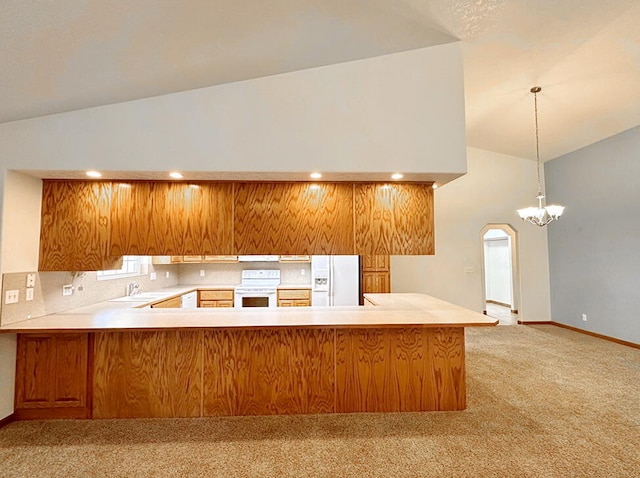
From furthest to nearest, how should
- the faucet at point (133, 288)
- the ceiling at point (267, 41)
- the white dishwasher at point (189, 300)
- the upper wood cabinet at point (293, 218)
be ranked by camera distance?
the white dishwasher at point (189, 300) < the faucet at point (133, 288) < the upper wood cabinet at point (293, 218) < the ceiling at point (267, 41)

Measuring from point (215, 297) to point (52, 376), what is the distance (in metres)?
2.68

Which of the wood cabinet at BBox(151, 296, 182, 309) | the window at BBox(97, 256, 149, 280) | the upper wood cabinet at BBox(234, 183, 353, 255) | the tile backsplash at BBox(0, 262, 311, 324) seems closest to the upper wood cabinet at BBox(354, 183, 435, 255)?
the upper wood cabinet at BBox(234, 183, 353, 255)

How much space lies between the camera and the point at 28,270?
9.07 ft

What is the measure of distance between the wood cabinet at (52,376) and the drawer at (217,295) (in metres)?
2.58

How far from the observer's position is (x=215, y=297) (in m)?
5.33

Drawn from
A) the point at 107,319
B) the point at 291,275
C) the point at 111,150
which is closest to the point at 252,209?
the point at 111,150

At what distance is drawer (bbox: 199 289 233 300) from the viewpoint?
5305 mm

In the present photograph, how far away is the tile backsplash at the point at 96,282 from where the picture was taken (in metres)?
2.67

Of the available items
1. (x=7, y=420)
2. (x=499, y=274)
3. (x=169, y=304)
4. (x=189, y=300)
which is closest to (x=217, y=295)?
(x=189, y=300)

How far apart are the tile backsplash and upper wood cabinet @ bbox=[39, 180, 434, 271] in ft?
1.03

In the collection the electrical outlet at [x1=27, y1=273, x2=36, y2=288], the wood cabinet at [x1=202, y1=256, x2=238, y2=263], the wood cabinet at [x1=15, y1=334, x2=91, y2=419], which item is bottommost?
the wood cabinet at [x1=15, y1=334, x2=91, y2=419]

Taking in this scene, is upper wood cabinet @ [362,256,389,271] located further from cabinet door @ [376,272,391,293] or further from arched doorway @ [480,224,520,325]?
arched doorway @ [480,224,520,325]

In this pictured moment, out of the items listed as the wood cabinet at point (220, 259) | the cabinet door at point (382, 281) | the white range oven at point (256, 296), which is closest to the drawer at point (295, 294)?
the white range oven at point (256, 296)

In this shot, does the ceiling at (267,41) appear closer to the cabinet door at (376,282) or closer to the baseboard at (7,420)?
the baseboard at (7,420)
